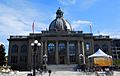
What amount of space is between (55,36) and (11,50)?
18234mm

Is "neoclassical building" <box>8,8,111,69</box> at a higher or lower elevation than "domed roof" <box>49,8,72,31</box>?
lower

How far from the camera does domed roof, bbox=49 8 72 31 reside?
85375mm

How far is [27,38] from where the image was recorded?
265 feet

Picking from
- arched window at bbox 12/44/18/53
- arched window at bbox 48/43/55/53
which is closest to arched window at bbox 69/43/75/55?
arched window at bbox 48/43/55/53

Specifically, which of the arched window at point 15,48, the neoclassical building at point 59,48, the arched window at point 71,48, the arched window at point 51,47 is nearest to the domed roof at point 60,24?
the neoclassical building at point 59,48

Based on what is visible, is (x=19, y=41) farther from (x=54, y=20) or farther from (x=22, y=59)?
(x=54, y=20)

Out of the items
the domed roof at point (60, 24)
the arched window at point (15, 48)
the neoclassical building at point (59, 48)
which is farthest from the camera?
the domed roof at point (60, 24)

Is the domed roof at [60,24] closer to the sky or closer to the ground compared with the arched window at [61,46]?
closer to the sky

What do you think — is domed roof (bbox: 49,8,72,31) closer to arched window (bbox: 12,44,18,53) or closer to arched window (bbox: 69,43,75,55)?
arched window (bbox: 69,43,75,55)

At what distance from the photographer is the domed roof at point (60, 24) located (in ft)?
280

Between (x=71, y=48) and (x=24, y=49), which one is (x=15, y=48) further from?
(x=71, y=48)

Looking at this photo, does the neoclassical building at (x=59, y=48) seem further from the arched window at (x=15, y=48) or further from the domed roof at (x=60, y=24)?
the domed roof at (x=60, y=24)

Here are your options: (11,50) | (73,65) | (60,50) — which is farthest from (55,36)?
(11,50)

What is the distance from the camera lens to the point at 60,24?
86.4 m
